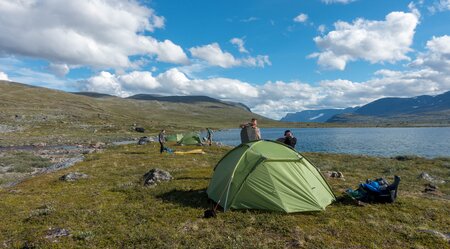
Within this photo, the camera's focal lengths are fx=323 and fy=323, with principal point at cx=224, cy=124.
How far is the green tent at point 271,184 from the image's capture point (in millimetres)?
15102

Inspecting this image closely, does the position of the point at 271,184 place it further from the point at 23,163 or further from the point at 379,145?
the point at 379,145

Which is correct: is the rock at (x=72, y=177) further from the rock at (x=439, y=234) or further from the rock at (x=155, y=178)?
the rock at (x=439, y=234)

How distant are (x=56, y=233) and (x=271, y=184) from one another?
9.24m

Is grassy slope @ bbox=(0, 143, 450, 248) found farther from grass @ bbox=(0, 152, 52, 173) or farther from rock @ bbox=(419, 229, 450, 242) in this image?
grass @ bbox=(0, 152, 52, 173)

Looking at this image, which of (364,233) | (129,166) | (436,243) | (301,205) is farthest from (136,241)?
(129,166)

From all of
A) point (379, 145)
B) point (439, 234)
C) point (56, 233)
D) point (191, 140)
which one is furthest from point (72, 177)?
point (379, 145)

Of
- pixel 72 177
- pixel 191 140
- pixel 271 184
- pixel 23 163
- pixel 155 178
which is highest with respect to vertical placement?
pixel 271 184

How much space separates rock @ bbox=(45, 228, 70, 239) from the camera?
12.2 metres

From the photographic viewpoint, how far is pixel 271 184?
1526cm

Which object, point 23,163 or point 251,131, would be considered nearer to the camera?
point 251,131

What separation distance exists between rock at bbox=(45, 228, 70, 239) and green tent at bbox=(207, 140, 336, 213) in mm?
6399

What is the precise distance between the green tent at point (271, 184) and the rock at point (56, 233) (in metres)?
6.40

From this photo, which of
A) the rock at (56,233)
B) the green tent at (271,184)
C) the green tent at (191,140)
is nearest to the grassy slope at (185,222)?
the rock at (56,233)

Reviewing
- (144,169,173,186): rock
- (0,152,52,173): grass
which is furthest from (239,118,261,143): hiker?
(0,152,52,173): grass
